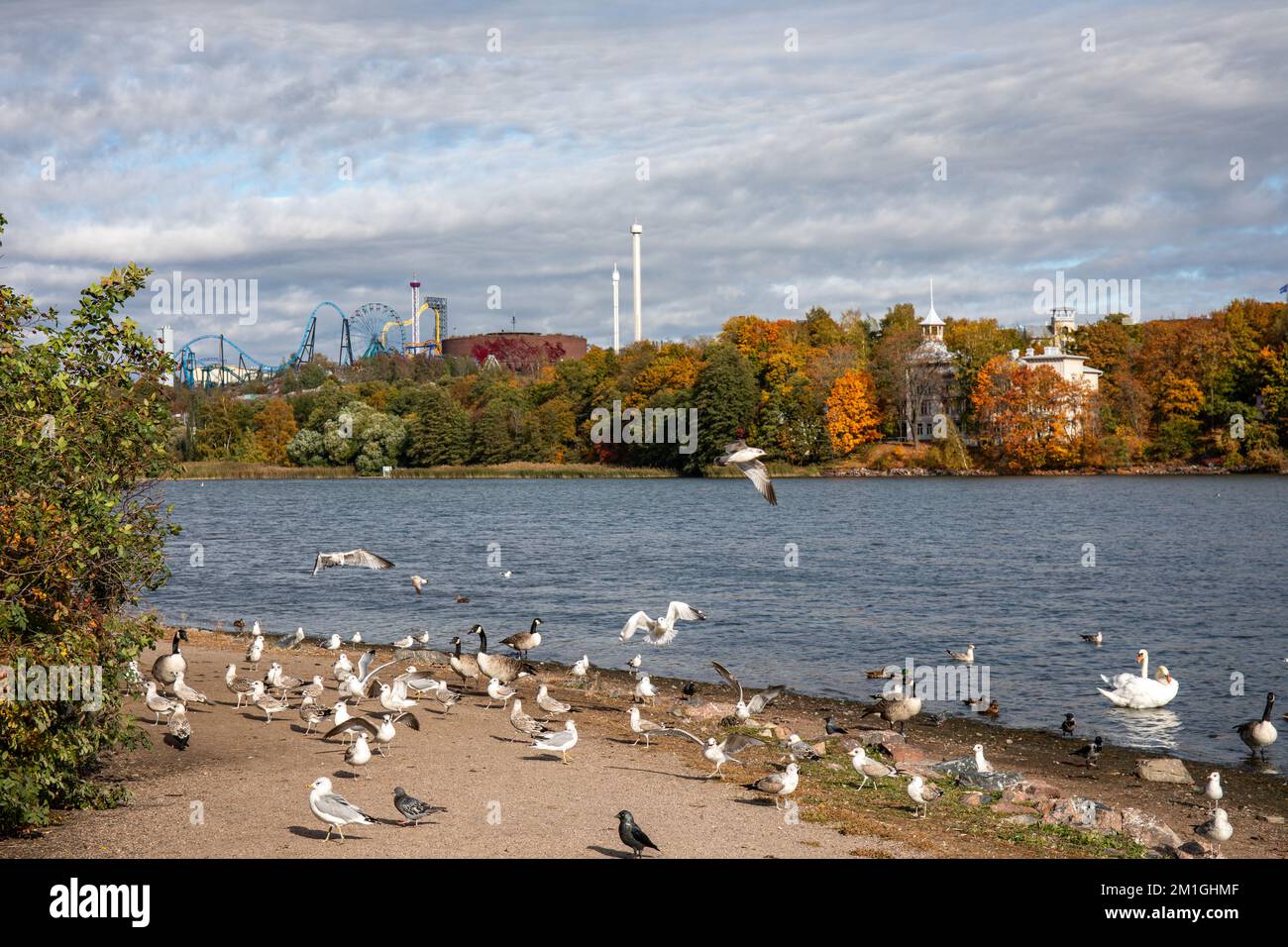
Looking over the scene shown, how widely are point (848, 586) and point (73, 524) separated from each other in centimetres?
2997

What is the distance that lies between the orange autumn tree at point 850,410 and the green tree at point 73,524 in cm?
9975

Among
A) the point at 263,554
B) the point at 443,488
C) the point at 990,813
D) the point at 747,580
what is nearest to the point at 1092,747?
the point at 990,813

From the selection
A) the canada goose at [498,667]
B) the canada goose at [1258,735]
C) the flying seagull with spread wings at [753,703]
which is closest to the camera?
the canada goose at [1258,735]

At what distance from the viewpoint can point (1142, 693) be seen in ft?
67.4

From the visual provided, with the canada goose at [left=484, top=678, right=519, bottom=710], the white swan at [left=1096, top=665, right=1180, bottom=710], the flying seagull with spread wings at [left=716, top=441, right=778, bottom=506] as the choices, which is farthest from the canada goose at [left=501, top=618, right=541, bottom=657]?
the white swan at [left=1096, top=665, right=1180, bottom=710]

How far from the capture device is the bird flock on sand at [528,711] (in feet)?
41.6

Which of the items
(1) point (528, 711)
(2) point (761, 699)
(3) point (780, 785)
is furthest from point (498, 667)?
→ (3) point (780, 785)

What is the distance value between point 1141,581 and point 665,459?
8153 centimetres

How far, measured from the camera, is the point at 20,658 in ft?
31.3

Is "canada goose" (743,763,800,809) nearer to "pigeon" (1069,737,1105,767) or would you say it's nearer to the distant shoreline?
"pigeon" (1069,737,1105,767)

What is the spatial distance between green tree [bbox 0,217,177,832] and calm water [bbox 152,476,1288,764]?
46.9 feet

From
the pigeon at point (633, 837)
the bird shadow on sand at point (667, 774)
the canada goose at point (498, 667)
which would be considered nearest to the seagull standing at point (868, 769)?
the bird shadow on sand at point (667, 774)

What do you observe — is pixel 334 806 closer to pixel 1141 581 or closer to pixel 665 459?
pixel 1141 581

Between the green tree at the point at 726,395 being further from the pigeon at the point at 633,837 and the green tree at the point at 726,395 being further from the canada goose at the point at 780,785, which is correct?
→ the pigeon at the point at 633,837
